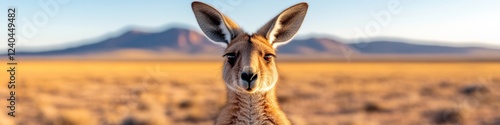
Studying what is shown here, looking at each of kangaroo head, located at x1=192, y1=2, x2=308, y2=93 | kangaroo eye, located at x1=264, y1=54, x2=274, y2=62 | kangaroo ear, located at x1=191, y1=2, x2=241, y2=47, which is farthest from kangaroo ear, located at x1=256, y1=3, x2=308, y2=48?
kangaroo ear, located at x1=191, y1=2, x2=241, y2=47

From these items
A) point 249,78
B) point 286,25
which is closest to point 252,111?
point 249,78

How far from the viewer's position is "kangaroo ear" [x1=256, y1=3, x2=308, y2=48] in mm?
4582

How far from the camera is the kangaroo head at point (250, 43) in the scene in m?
4.43

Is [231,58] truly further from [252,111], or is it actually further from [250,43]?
[252,111]

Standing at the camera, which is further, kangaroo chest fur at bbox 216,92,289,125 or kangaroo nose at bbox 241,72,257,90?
kangaroo chest fur at bbox 216,92,289,125

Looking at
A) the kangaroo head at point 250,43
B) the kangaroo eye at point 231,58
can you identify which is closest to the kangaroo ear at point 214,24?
the kangaroo head at point 250,43

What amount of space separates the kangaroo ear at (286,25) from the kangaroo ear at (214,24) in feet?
1.15

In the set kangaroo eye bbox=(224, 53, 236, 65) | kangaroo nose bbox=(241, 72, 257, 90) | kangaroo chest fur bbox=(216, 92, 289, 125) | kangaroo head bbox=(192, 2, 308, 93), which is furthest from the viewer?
kangaroo eye bbox=(224, 53, 236, 65)

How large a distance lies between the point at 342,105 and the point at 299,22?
21603 millimetres

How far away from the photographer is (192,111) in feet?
70.1

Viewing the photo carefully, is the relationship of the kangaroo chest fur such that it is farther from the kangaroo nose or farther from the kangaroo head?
the kangaroo nose

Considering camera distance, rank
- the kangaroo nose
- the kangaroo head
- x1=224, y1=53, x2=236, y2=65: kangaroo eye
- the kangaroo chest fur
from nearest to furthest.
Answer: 1. the kangaroo nose
2. the kangaroo head
3. the kangaroo chest fur
4. x1=224, y1=53, x2=236, y2=65: kangaroo eye

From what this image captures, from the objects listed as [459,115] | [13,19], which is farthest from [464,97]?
[13,19]

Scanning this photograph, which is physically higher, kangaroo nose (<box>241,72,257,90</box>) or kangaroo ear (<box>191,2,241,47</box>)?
kangaroo ear (<box>191,2,241,47</box>)
